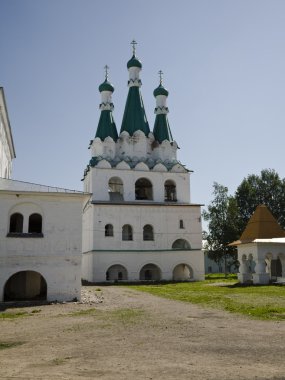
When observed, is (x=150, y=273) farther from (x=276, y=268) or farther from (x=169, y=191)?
(x=276, y=268)

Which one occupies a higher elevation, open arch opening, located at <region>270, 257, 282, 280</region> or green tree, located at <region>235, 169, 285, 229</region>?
green tree, located at <region>235, 169, 285, 229</region>

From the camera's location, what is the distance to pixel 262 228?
25.6 meters

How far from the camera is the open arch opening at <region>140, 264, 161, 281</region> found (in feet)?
103

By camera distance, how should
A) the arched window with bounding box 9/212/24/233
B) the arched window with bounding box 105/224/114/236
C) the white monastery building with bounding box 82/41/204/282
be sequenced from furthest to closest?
the arched window with bounding box 105/224/114/236
the white monastery building with bounding box 82/41/204/282
the arched window with bounding box 9/212/24/233

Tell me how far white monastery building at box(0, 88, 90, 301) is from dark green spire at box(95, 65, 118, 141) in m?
18.2

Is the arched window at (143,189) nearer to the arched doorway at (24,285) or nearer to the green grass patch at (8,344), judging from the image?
the arched doorway at (24,285)

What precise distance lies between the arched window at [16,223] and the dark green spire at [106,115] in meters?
18.3

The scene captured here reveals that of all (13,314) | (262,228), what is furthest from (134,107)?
(13,314)

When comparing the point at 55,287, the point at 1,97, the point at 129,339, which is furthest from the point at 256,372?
the point at 1,97

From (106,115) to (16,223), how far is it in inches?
796

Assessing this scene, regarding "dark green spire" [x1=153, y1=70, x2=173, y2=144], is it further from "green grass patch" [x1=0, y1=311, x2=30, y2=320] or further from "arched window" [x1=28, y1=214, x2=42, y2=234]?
"green grass patch" [x1=0, y1=311, x2=30, y2=320]

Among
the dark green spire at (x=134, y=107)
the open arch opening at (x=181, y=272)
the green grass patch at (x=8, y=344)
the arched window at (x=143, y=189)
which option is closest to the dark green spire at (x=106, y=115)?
the dark green spire at (x=134, y=107)

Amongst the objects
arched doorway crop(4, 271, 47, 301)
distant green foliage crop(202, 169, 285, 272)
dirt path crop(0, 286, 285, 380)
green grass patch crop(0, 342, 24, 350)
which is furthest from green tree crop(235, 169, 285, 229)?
green grass patch crop(0, 342, 24, 350)

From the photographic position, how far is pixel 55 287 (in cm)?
1516
